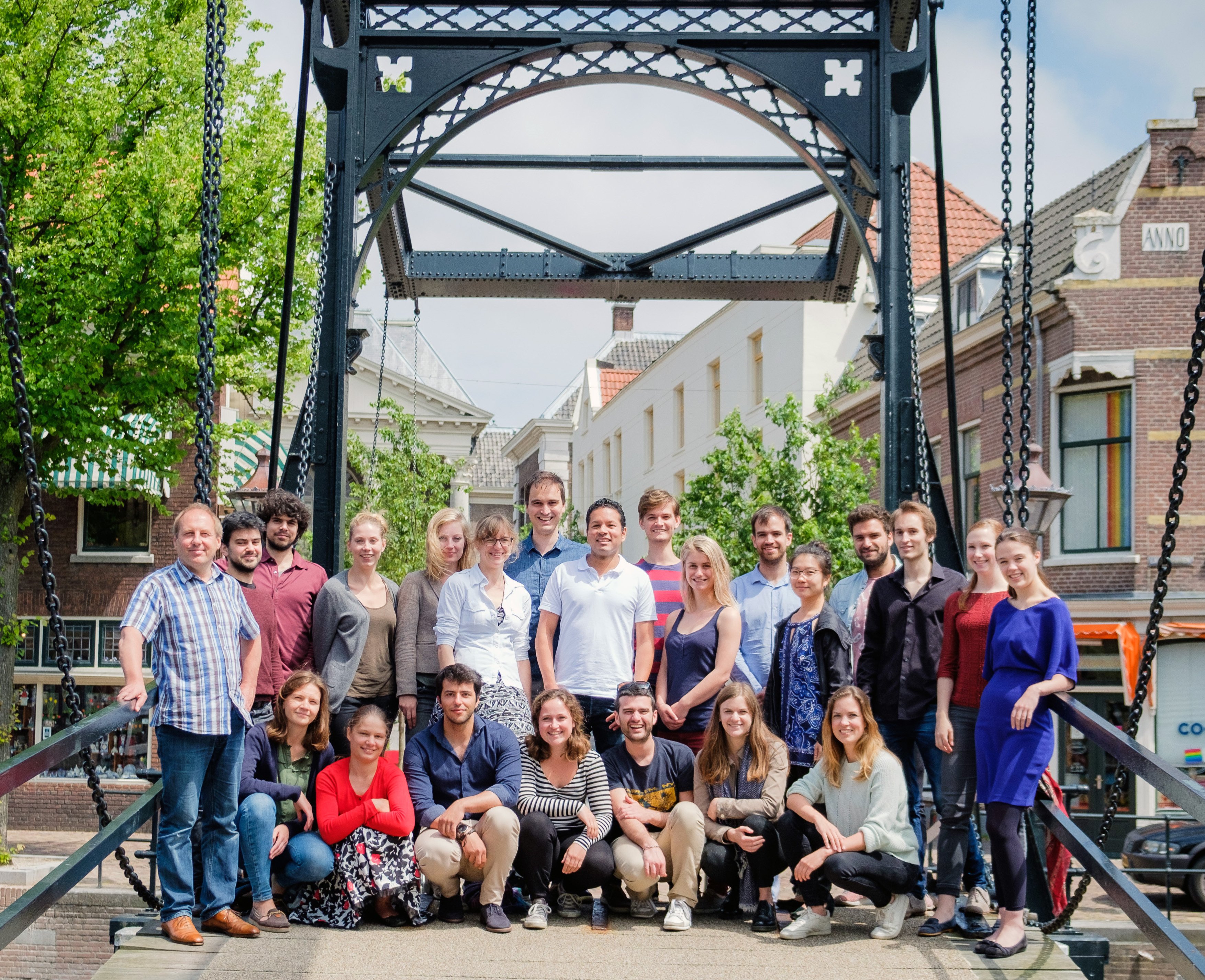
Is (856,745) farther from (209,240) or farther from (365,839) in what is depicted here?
(209,240)

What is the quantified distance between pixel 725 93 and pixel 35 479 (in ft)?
13.1

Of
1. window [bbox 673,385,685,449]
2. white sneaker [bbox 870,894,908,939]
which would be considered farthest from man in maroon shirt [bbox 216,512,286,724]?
window [bbox 673,385,685,449]

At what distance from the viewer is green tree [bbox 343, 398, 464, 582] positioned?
22.6 m

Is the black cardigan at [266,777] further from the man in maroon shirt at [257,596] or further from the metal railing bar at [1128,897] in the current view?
the metal railing bar at [1128,897]

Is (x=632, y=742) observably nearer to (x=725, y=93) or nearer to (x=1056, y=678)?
(x=1056, y=678)

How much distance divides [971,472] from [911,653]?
15.5m

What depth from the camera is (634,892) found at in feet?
18.5

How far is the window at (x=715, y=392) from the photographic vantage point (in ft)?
102

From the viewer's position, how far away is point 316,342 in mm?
6602

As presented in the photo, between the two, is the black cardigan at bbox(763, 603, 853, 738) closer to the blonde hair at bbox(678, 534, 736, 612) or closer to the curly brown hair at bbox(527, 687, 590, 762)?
the blonde hair at bbox(678, 534, 736, 612)

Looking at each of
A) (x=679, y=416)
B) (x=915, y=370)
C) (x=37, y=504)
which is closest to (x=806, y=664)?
(x=915, y=370)

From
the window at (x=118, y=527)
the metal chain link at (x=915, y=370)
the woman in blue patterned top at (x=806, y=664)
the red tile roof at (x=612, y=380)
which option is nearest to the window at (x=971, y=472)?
the window at (x=118, y=527)

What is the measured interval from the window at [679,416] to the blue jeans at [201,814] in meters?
28.5

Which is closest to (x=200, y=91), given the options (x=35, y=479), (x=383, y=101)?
(x=383, y=101)
